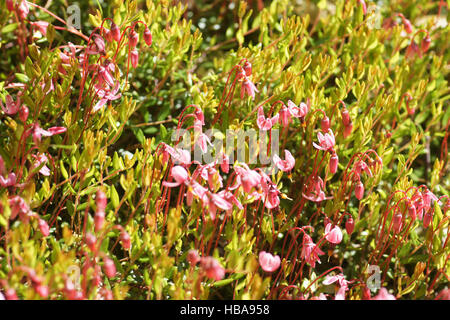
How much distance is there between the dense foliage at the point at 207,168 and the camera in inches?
46.4

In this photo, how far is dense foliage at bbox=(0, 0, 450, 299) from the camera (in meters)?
1.18

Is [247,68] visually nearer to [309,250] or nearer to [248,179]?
[248,179]

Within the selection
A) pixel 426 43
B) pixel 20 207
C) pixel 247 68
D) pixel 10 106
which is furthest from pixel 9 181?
pixel 426 43

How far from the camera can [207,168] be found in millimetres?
1229

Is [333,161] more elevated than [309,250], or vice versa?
[333,161]

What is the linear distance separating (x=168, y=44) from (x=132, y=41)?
0.85 ft

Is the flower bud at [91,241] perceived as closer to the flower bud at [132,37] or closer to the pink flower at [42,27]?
the flower bud at [132,37]

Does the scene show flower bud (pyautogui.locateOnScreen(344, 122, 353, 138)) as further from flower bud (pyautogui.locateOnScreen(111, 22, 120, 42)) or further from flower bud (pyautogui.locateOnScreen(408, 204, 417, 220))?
flower bud (pyautogui.locateOnScreen(111, 22, 120, 42))

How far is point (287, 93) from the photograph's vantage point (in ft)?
5.06

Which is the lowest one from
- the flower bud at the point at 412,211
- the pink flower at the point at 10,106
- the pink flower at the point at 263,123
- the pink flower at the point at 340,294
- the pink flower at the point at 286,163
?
the pink flower at the point at 340,294

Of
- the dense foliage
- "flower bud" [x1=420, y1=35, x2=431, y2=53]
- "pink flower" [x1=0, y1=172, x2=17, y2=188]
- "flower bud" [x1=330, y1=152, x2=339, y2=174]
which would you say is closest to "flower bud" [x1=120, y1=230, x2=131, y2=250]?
the dense foliage

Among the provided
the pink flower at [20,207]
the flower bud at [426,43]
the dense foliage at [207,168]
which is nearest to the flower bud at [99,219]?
the dense foliage at [207,168]
